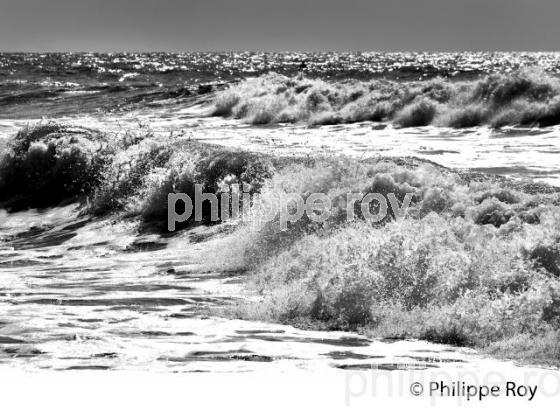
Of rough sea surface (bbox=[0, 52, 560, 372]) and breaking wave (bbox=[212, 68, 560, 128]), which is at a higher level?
breaking wave (bbox=[212, 68, 560, 128])

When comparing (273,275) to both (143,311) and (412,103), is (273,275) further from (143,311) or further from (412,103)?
(412,103)

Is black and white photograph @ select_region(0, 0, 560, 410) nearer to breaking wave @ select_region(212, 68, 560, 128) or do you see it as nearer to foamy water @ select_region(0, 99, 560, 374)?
foamy water @ select_region(0, 99, 560, 374)

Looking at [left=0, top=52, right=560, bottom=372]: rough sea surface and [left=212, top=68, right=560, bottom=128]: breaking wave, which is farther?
[left=212, top=68, right=560, bottom=128]: breaking wave

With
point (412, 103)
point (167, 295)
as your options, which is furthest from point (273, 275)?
point (412, 103)

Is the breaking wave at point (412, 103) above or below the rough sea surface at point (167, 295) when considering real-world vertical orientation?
above

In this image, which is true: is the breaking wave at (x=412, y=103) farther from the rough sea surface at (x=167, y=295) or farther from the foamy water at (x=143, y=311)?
the foamy water at (x=143, y=311)

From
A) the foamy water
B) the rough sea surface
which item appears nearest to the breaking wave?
the rough sea surface

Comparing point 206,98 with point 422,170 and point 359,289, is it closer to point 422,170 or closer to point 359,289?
point 422,170

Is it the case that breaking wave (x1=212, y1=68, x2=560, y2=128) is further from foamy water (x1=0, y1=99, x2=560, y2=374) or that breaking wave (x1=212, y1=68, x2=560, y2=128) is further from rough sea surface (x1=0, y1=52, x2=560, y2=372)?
foamy water (x1=0, y1=99, x2=560, y2=374)

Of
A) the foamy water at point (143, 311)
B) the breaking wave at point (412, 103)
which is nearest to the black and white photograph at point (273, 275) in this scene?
Result: the foamy water at point (143, 311)

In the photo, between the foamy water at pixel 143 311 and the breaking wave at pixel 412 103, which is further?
the breaking wave at pixel 412 103

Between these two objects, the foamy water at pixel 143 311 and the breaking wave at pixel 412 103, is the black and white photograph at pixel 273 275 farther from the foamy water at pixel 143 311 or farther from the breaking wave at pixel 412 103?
the breaking wave at pixel 412 103

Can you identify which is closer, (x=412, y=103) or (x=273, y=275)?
(x=273, y=275)

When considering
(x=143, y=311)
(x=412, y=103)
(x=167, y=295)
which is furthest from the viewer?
(x=412, y=103)
